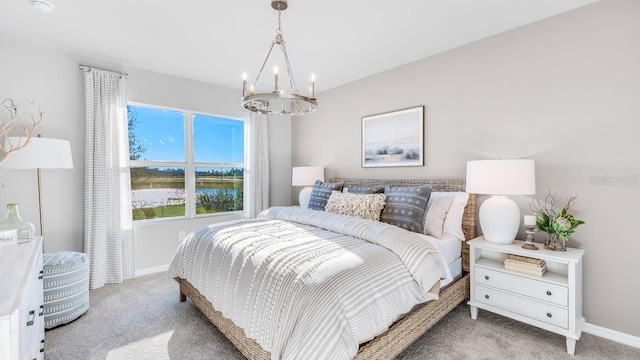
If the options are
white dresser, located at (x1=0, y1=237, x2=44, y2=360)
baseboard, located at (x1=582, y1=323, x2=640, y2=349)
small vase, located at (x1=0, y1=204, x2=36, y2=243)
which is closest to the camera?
white dresser, located at (x1=0, y1=237, x2=44, y2=360)

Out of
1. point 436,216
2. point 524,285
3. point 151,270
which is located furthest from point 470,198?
point 151,270

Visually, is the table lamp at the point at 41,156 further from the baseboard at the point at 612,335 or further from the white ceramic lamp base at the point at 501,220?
the baseboard at the point at 612,335

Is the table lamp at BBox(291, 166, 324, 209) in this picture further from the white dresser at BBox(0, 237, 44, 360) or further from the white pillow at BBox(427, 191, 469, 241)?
the white dresser at BBox(0, 237, 44, 360)

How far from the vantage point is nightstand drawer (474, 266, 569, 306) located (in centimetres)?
192

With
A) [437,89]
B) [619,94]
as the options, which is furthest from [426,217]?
[619,94]

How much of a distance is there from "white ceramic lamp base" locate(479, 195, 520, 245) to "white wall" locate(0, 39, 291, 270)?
363 cm

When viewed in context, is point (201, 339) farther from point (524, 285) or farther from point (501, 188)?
point (501, 188)

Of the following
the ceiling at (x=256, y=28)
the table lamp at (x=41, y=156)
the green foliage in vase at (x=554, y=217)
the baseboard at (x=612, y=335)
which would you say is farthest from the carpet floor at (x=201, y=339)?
the ceiling at (x=256, y=28)

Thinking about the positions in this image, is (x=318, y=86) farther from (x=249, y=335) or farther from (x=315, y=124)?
(x=249, y=335)

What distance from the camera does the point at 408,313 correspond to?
6.07 feet

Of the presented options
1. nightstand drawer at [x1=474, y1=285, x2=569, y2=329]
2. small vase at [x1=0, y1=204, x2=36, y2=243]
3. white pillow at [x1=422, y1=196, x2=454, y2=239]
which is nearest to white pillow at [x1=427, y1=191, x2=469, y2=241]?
white pillow at [x1=422, y1=196, x2=454, y2=239]

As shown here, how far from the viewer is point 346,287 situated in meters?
1.43

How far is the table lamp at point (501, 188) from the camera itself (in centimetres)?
211

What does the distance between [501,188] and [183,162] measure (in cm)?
372
